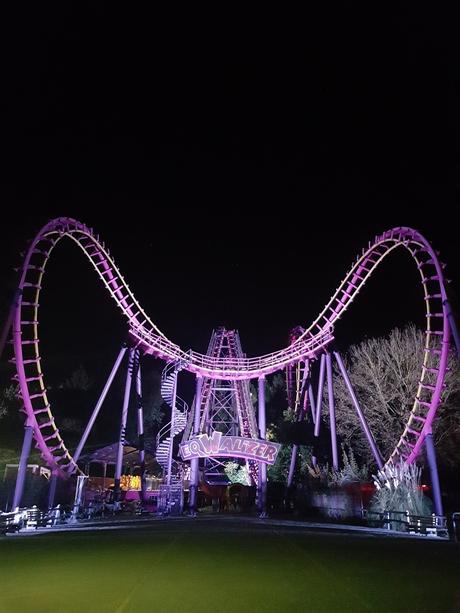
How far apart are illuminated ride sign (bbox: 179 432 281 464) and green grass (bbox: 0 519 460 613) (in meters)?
16.2

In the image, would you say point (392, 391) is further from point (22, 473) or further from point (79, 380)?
point (79, 380)

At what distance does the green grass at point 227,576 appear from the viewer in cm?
591

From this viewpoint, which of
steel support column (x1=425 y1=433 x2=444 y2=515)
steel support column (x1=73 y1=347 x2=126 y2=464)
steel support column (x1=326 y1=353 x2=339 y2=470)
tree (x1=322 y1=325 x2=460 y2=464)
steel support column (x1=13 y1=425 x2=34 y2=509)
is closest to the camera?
steel support column (x1=13 y1=425 x2=34 y2=509)

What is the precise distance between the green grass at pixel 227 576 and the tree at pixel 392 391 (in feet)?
56.3

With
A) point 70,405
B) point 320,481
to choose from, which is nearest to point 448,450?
point 320,481

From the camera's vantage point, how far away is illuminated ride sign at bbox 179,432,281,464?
29438mm

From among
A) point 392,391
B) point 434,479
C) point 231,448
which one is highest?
point 392,391

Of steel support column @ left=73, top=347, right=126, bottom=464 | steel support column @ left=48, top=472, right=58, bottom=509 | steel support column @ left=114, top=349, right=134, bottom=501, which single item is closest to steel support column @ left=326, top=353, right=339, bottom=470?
steel support column @ left=114, top=349, right=134, bottom=501

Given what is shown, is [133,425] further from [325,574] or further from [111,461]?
[325,574]

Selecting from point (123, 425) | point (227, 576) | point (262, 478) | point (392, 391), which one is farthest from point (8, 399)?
point (227, 576)

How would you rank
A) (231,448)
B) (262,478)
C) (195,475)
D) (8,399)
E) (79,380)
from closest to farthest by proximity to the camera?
(231,448), (262,478), (195,475), (8,399), (79,380)

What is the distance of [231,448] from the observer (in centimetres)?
3009

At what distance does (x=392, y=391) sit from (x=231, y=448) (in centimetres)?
962

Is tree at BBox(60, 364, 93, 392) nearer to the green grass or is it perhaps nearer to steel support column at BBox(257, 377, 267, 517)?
steel support column at BBox(257, 377, 267, 517)
